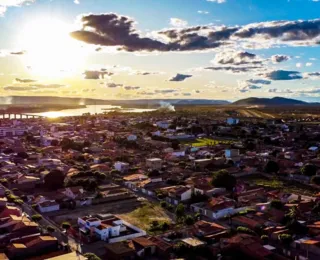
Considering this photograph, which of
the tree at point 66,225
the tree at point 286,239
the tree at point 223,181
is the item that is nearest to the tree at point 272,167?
the tree at point 223,181

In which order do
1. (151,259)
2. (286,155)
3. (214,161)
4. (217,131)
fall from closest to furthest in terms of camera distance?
(151,259) < (214,161) < (286,155) < (217,131)

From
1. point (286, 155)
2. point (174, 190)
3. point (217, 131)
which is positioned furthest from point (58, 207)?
point (217, 131)

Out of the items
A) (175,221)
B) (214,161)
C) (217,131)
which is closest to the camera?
(175,221)

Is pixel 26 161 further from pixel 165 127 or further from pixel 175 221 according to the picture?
pixel 165 127

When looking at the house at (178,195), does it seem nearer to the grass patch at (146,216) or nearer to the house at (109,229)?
the grass patch at (146,216)

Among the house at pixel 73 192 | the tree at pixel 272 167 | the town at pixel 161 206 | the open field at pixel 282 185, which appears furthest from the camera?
the tree at pixel 272 167

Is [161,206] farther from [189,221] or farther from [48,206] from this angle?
[48,206]
